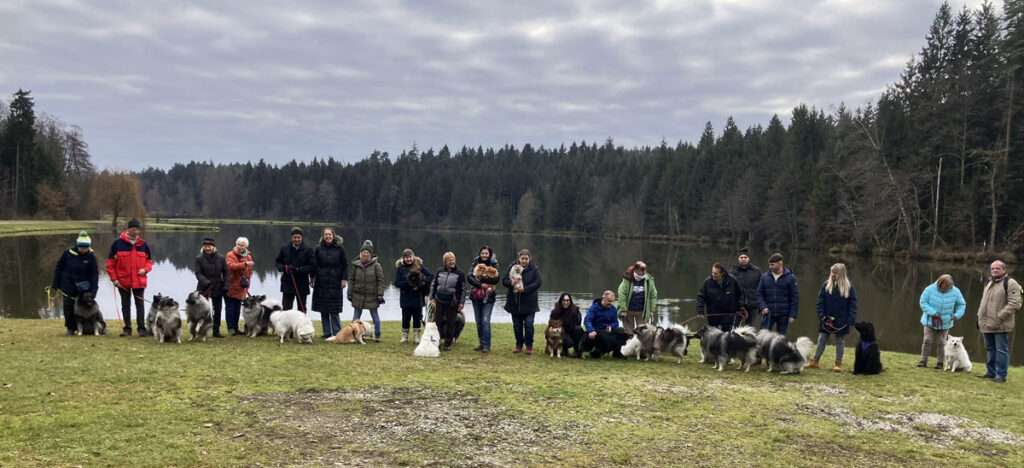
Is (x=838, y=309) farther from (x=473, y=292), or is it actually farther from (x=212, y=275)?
(x=212, y=275)

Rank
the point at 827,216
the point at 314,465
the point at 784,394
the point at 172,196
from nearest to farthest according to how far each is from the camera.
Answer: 1. the point at 314,465
2. the point at 784,394
3. the point at 827,216
4. the point at 172,196

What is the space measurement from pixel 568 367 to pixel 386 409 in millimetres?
4026

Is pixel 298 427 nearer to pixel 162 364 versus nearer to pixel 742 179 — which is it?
pixel 162 364

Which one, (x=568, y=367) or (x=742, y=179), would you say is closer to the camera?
(x=568, y=367)

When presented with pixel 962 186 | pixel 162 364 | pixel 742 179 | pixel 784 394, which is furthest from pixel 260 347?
pixel 742 179

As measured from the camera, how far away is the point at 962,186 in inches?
1781

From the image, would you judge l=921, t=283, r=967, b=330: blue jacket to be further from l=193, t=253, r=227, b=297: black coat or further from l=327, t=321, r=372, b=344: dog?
l=193, t=253, r=227, b=297: black coat

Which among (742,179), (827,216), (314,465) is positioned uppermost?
Answer: (742,179)

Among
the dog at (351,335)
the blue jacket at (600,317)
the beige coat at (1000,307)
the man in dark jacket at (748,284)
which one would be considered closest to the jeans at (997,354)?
the beige coat at (1000,307)

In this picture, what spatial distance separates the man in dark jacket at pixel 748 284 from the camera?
12.4 metres

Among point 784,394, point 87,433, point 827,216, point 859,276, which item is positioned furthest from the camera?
point 827,216

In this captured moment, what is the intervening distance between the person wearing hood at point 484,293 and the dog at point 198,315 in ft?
15.9

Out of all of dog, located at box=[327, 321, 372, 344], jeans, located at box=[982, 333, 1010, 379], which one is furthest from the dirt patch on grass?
jeans, located at box=[982, 333, 1010, 379]

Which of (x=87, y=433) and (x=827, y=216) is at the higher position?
(x=827, y=216)
